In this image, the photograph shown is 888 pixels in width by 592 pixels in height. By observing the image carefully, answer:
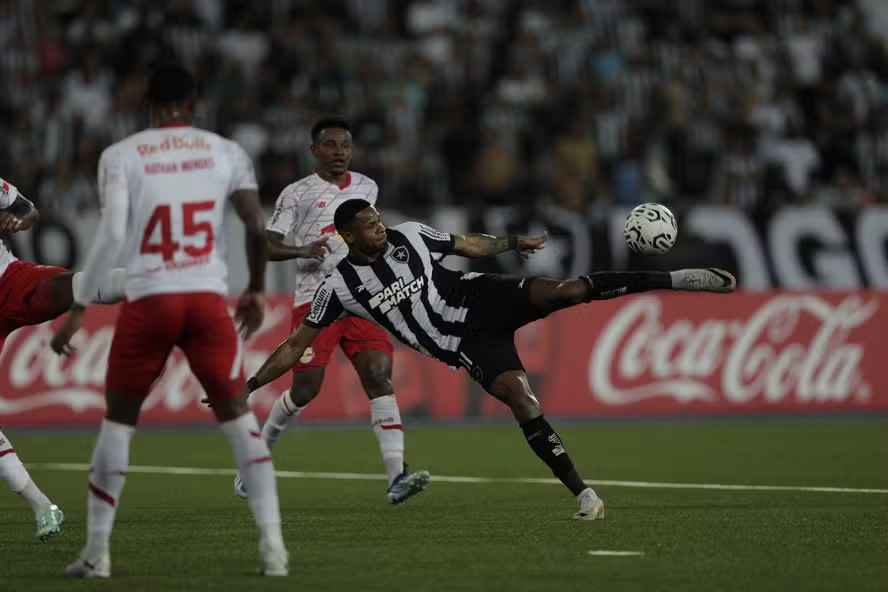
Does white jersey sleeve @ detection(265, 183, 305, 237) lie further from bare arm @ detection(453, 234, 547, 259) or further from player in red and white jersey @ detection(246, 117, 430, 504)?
bare arm @ detection(453, 234, 547, 259)

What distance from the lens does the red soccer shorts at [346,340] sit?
43.3 feet

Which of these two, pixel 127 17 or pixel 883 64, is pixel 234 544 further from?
pixel 883 64

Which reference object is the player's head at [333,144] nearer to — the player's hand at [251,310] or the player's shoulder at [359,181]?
the player's shoulder at [359,181]

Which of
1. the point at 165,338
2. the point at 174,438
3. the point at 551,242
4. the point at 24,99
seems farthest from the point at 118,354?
the point at 24,99

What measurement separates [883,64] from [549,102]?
5.93m

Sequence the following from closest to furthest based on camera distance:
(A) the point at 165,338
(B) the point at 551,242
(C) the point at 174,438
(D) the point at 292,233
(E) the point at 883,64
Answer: (A) the point at 165,338 < (D) the point at 292,233 < (C) the point at 174,438 < (B) the point at 551,242 < (E) the point at 883,64

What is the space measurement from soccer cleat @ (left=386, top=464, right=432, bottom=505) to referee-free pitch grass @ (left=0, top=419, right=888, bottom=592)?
0.12 m

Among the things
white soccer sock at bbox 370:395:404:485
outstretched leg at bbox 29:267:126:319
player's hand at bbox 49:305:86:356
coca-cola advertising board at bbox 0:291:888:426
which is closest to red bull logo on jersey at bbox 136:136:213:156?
player's hand at bbox 49:305:86:356

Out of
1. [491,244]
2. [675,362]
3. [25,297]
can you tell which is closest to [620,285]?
[491,244]

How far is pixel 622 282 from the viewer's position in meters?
11.4

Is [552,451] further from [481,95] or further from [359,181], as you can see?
[481,95]

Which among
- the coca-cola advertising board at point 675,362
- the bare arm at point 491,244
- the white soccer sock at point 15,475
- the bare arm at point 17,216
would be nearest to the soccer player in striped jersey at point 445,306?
the bare arm at point 491,244

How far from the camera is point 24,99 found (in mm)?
24109

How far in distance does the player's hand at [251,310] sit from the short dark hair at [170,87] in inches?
41.0
